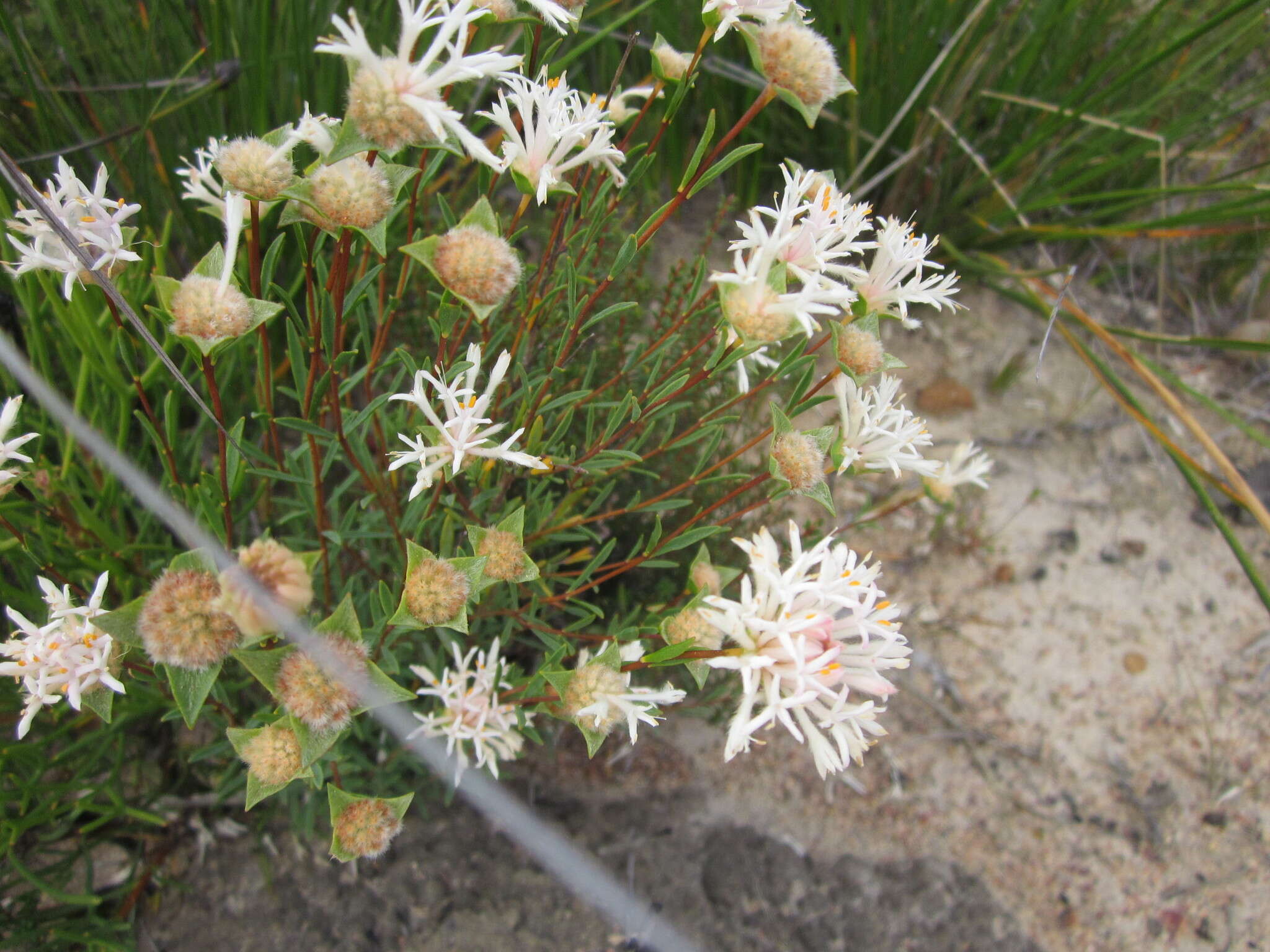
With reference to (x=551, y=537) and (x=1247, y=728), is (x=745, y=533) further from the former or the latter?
(x=1247, y=728)

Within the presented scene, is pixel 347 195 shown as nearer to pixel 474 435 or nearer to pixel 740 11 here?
pixel 474 435

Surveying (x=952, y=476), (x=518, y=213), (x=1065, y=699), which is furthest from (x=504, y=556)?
(x=1065, y=699)

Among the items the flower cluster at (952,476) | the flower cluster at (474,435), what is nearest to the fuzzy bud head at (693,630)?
the flower cluster at (474,435)

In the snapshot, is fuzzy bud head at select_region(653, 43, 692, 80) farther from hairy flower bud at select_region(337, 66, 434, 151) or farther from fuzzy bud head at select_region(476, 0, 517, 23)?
hairy flower bud at select_region(337, 66, 434, 151)

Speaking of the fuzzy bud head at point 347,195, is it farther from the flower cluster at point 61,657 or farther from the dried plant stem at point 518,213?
the flower cluster at point 61,657

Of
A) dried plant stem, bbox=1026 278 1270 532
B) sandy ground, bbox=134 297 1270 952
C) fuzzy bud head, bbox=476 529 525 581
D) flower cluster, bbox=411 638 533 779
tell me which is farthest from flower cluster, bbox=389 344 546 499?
dried plant stem, bbox=1026 278 1270 532
